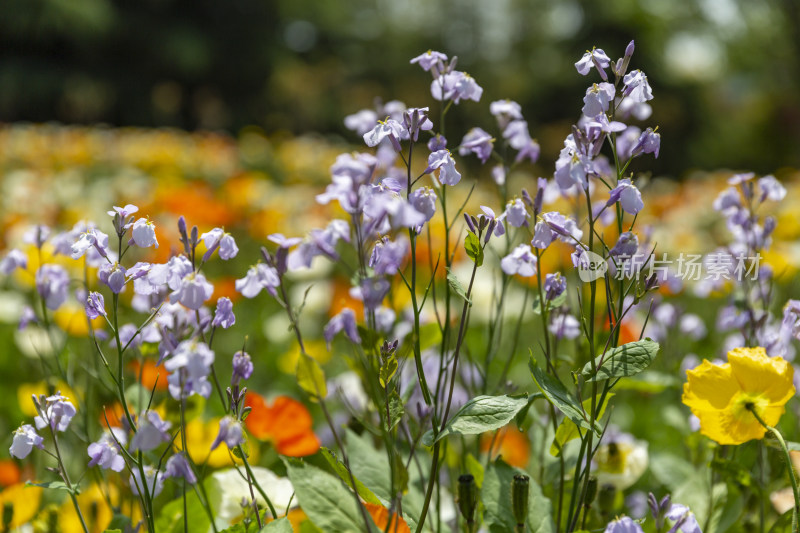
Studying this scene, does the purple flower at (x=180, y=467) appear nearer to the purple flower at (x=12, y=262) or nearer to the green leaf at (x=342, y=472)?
the green leaf at (x=342, y=472)

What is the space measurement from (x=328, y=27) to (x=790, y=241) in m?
12.1

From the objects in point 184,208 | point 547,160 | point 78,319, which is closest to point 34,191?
point 184,208

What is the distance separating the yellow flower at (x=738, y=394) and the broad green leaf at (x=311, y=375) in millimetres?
333

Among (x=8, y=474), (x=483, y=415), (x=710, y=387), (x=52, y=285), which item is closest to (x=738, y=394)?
(x=710, y=387)

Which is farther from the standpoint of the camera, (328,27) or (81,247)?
(328,27)

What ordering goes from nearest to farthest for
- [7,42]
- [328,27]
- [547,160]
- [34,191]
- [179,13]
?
[34,191]
[547,160]
[7,42]
[179,13]
[328,27]

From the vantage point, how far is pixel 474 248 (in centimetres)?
55

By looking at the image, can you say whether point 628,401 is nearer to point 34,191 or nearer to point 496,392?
point 496,392

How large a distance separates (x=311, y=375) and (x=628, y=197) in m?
0.28

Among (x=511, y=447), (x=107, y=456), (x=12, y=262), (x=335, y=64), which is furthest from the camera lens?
(x=335, y=64)

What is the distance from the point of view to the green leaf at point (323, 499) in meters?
0.62

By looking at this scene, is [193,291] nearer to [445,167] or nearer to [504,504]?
[445,167]

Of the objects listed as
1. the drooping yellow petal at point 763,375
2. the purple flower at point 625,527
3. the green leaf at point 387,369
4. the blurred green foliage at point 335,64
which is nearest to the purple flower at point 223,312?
the green leaf at point 387,369

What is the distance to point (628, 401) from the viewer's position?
4.75ft
